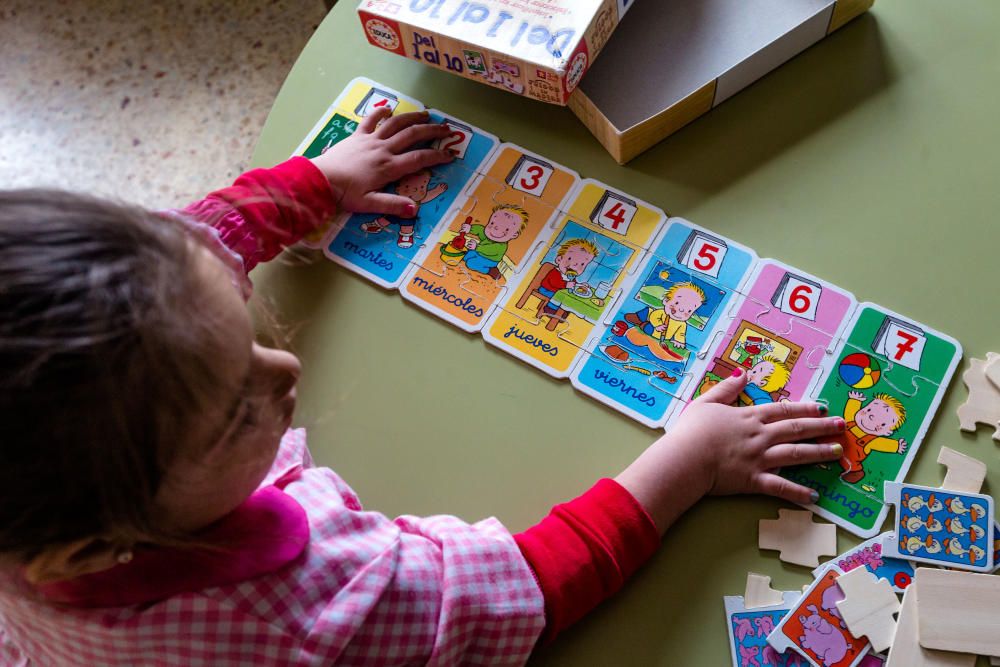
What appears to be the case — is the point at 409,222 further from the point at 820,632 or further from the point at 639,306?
the point at 820,632

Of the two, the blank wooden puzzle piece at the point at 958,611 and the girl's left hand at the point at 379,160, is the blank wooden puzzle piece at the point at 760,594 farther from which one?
the girl's left hand at the point at 379,160

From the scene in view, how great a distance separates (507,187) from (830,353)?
0.40 m

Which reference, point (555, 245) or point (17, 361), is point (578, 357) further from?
point (17, 361)

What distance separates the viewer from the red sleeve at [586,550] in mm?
739

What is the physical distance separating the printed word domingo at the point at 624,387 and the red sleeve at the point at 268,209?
38 centimetres

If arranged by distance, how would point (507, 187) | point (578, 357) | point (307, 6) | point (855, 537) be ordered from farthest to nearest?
point (307, 6)
point (507, 187)
point (578, 357)
point (855, 537)

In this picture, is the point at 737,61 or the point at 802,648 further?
the point at 737,61

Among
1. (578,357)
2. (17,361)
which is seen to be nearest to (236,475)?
(17,361)

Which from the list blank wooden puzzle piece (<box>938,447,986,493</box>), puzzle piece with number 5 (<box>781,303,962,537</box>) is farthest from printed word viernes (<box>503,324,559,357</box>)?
blank wooden puzzle piece (<box>938,447,986,493</box>)

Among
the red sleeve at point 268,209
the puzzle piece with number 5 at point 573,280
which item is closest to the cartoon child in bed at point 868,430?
the puzzle piece with number 5 at point 573,280

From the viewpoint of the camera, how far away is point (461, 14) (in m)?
0.95

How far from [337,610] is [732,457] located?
38 centimetres

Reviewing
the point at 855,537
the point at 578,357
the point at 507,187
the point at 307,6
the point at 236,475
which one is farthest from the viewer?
the point at 307,6

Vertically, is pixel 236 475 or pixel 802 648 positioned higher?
pixel 802 648
